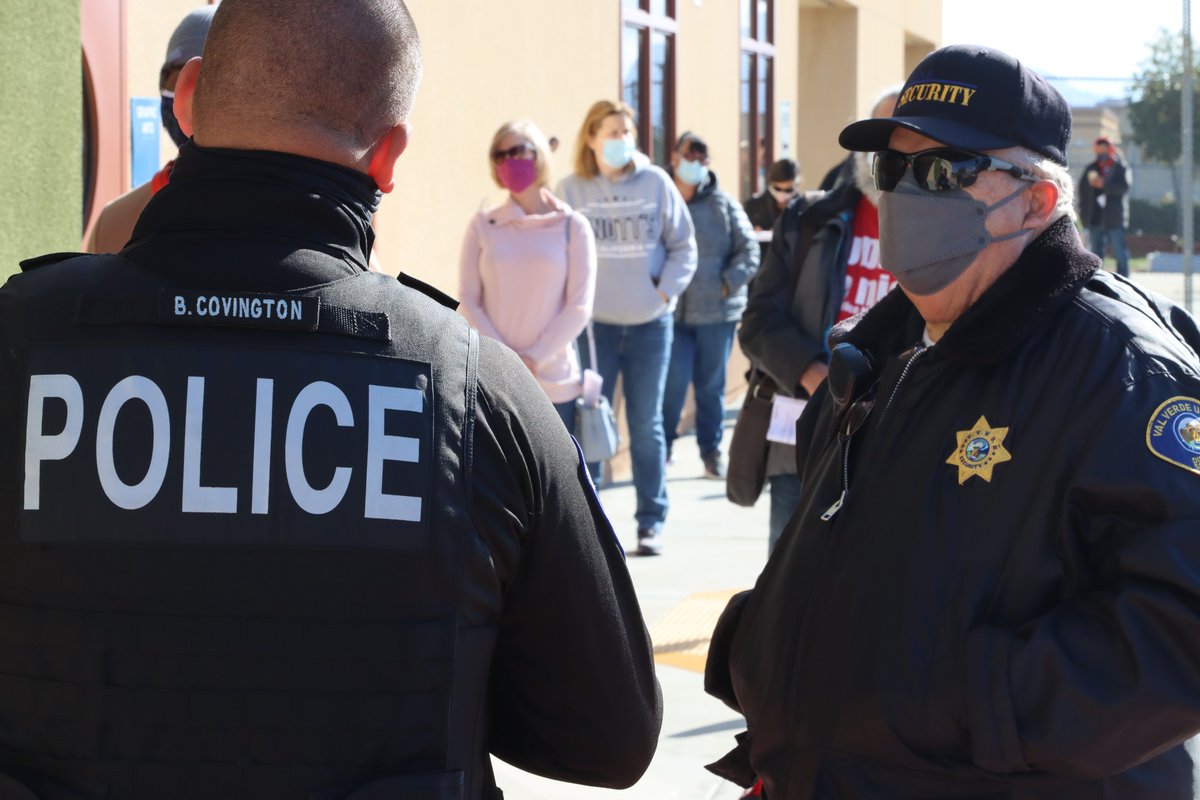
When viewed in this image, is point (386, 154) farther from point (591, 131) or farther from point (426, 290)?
point (591, 131)

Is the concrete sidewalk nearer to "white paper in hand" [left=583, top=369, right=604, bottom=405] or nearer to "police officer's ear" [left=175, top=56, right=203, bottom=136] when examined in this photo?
"white paper in hand" [left=583, top=369, right=604, bottom=405]

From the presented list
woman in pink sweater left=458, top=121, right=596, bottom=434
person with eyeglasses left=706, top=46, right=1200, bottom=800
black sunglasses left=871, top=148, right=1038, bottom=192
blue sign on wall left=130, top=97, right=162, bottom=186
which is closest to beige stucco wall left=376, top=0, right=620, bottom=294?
woman in pink sweater left=458, top=121, right=596, bottom=434

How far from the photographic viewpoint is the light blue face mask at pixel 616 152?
7473 mm

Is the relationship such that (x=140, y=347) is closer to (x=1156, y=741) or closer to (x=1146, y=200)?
(x=1156, y=741)

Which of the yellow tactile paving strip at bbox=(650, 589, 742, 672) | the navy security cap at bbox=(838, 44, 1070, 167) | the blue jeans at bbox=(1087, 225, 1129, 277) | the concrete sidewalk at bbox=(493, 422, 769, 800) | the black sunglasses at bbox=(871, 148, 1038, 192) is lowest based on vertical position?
the concrete sidewalk at bbox=(493, 422, 769, 800)

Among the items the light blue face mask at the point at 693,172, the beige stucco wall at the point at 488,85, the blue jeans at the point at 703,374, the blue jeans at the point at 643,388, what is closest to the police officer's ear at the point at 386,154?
the beige stucco wall at the point at 488,85

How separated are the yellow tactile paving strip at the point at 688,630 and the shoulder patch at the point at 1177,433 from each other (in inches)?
129

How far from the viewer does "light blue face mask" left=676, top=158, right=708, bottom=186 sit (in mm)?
9484

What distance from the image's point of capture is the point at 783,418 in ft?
15.4

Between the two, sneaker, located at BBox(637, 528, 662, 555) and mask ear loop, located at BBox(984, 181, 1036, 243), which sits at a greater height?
mask ear loop, located at BBox(984, 181, 1036, 243)

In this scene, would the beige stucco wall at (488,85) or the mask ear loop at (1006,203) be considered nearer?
the mask ear loop at (1006,203)

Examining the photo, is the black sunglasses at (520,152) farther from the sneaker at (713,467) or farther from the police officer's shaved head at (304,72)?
the police officer's shaved head at (304,72)

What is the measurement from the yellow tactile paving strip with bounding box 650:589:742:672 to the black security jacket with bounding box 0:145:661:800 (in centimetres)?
352

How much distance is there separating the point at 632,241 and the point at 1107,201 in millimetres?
14227
